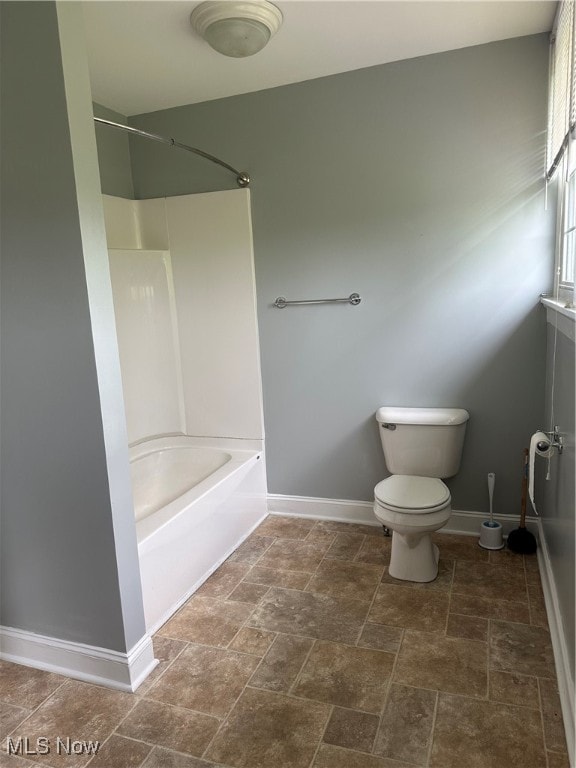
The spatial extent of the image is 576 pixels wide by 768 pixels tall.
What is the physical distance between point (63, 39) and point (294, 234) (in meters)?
1.56

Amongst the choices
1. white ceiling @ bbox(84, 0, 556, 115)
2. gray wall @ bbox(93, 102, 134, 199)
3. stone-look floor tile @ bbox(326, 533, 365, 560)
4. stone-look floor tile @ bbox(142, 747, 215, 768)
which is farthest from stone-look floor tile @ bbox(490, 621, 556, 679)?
gray wall @ bbox(93, 102, 134, 199)

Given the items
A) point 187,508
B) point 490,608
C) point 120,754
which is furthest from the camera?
point 187,508

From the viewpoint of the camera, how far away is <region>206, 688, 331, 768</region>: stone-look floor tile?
5.28 ft

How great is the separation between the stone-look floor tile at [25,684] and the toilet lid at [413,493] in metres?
1.49

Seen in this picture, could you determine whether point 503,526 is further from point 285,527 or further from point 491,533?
point 285,527

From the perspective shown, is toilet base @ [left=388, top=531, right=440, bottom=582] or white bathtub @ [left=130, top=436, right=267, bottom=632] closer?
white bathtub @ [left=130, top=436, right=267, bottom=632]

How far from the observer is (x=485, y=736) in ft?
5.40

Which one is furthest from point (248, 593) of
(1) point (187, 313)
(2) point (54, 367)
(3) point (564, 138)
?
(3) point (564, 138)

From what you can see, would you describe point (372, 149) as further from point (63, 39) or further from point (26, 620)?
point (26, 620)

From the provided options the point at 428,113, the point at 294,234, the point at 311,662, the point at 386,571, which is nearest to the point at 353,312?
the point at 294,234

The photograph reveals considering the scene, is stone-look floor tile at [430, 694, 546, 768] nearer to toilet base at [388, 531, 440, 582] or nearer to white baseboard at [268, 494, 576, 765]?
white baseboard at [268, 494, 576, 765]

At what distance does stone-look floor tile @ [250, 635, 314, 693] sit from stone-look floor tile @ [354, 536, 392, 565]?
2.22 feet

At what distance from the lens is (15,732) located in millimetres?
1763

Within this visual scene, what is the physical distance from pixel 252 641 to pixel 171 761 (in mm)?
584
